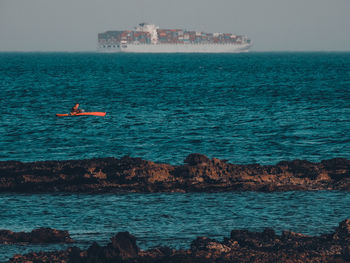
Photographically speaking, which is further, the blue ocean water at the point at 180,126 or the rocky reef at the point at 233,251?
the blue ocean water at the point at 180,126

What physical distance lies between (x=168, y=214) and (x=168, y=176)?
4141mm

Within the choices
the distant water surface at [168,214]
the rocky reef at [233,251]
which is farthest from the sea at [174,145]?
the rocky reef at [233,251]

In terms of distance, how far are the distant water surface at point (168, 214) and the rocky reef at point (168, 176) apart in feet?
2.37

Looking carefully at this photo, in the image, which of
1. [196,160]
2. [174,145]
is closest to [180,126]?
[174,145]

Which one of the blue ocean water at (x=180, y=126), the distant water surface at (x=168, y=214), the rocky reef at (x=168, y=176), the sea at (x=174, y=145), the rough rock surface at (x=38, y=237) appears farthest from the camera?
the blue ocean water at (x=180, y=126)

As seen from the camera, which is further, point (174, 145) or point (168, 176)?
point (174, 145)

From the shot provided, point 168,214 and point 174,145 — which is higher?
point 168,214

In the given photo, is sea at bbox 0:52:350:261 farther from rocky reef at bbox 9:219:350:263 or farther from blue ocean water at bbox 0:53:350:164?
rocky reef at bbox 9:219:350:263

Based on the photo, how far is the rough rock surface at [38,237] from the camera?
14.6 meters

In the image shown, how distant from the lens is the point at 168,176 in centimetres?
2150

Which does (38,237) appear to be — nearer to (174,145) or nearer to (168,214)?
(168,214)

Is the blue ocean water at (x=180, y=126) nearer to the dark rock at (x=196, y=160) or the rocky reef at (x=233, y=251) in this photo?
the dark rock at (x=196, y=160)

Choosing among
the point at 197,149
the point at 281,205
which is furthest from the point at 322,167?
the point at 197,149

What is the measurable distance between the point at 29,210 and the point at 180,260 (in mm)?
7240
